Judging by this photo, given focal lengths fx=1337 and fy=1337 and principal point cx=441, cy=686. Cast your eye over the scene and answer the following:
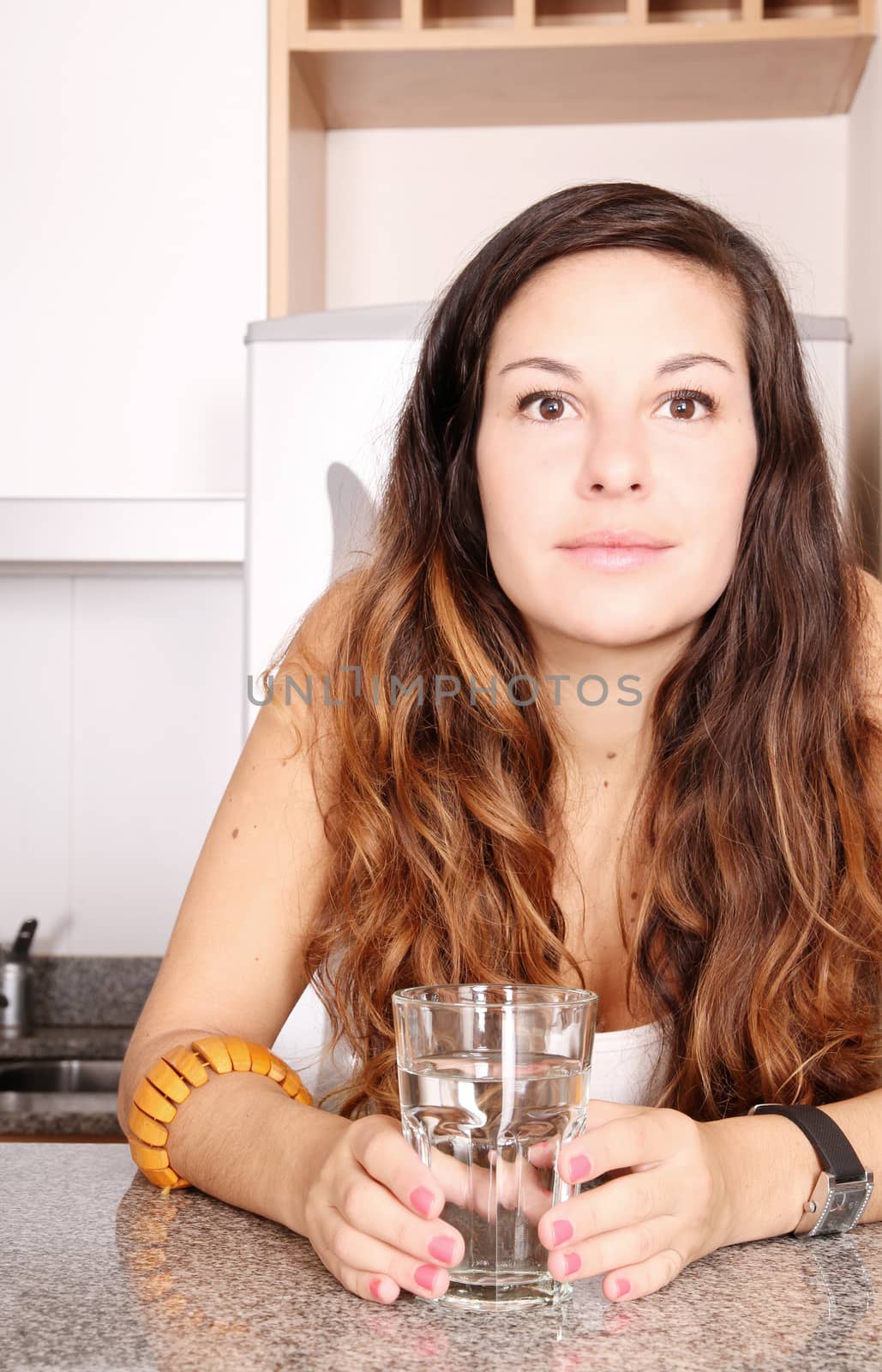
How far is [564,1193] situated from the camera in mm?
590

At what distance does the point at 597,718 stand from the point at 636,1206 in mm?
596

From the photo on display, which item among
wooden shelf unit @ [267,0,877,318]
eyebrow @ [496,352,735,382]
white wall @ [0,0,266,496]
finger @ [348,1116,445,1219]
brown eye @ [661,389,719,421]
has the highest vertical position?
wooden shelf unit @ [267,0,877,318]

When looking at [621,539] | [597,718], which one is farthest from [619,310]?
[597,718]

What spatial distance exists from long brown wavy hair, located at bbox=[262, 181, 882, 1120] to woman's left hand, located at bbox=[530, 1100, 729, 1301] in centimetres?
32

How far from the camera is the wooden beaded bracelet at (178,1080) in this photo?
2.56 feet

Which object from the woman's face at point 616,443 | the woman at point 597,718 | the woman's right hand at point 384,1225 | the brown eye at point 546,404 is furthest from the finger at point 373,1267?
the brown eye at point 546,404

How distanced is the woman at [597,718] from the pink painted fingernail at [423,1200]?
313 millimetres

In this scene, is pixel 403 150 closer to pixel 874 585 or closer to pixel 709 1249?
pixel 874 585

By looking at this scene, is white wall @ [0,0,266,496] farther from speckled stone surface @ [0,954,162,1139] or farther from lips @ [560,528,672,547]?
lips @ [560,528,672,547]

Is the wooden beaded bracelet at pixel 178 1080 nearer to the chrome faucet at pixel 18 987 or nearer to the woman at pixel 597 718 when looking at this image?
the woman at pixel 597 718

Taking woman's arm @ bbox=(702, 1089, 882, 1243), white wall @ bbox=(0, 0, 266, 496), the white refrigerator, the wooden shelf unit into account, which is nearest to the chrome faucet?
white wall @ bbox=(0, 0, 266, 496)

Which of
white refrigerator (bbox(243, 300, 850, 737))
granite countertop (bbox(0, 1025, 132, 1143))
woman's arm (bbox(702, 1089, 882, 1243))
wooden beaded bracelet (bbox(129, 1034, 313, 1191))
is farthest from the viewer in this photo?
granite countertop (bbox(0, 1025, 132, 1143))

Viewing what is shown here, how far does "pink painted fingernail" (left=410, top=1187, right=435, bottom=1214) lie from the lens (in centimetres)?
56

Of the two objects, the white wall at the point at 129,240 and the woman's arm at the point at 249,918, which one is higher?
the white wall at the point at 129,240
